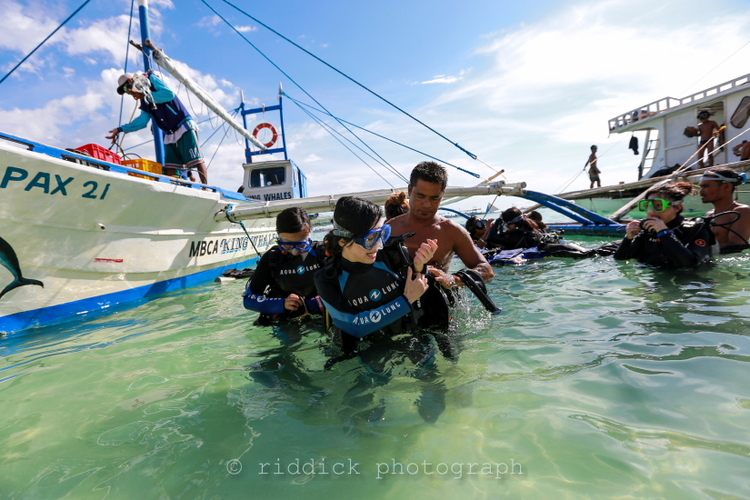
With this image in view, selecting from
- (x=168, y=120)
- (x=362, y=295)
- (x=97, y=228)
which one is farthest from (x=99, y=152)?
(x=362, y=295)

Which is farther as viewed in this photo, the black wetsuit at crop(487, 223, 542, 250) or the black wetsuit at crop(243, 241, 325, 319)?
the black wetsuit at crop(487, 223, 542, 250)

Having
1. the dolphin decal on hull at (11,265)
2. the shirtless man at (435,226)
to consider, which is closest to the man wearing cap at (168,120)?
the dolphin decal on hull at (11,265)

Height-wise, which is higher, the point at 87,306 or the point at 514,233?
the point at 514,233

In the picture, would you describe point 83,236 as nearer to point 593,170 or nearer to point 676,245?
point 676,245

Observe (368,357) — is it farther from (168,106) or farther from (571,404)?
(168,106)

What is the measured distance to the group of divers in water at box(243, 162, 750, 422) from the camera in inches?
88.7

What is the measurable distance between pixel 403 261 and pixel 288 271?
1.35m

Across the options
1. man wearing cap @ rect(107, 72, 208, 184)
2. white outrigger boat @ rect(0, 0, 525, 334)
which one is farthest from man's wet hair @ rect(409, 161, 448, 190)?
man wearing cap @ rect(107, 72, 208, 184)

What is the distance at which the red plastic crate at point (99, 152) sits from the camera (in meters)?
5.19

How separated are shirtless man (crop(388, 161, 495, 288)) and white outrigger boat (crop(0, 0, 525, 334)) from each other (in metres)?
4.16

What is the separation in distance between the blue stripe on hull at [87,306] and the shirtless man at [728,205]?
8.29m

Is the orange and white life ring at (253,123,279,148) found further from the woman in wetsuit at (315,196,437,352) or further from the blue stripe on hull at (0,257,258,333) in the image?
the woman in wetsuit at (315,196,437,352)

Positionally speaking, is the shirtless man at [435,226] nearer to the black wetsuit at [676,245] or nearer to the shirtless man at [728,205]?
the black wetsuit at [676,245]

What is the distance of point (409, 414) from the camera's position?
196cm
